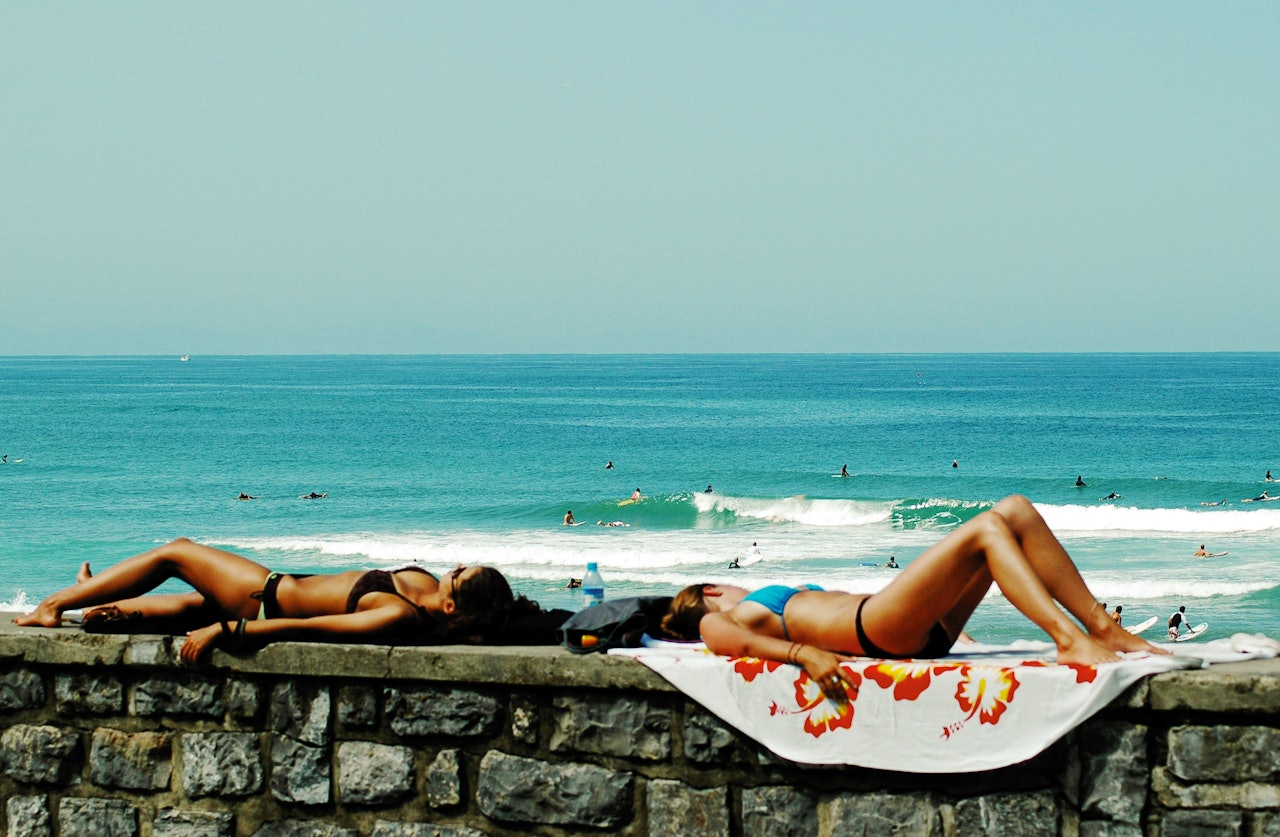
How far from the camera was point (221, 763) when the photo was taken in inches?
183

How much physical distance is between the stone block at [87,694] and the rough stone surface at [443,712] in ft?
3.41

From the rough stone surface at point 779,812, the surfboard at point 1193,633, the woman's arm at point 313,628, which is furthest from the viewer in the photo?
the surfboard at point 1193,633

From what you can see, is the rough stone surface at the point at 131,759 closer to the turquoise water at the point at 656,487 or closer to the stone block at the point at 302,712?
the stone block at the point at 302,712

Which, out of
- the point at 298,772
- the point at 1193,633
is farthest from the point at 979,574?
the point at 1193,633

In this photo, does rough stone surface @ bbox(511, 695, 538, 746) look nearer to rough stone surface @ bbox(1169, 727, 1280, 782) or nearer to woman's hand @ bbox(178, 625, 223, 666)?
woman's hand @ bbox(178, 625, 223, 666)

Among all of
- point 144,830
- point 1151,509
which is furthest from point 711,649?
point 1151,509

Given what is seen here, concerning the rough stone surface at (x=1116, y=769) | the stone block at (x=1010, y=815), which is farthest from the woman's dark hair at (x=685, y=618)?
the rough stone surface at (x=1116, y=769)

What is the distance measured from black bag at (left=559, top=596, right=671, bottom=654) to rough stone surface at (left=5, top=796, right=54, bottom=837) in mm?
1949

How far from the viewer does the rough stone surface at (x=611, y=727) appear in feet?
13.8

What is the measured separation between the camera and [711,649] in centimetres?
428

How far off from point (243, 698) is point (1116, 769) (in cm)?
276

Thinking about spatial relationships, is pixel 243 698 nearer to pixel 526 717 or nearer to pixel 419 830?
pixel 419 830

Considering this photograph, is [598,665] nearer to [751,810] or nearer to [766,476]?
[751,810]

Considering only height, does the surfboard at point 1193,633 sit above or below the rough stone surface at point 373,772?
A: below
